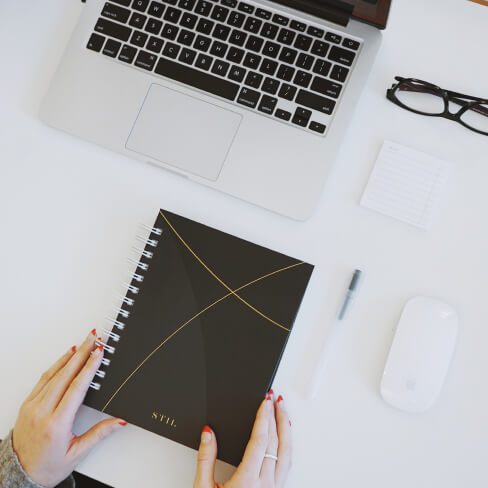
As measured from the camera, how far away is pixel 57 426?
0.67 m

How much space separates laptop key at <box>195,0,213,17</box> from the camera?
698 mm

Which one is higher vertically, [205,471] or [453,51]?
[453,51]

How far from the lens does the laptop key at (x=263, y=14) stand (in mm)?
695

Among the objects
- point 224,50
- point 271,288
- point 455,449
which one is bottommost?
point 455,449

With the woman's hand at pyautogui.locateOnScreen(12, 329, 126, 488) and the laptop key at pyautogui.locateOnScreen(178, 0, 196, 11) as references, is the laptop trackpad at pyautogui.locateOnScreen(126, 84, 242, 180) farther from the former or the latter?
the woman's hand at pyautogui.locateOnScreen(12, 329, 126, 488)

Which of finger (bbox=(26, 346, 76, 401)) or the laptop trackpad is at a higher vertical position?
the laptop trackpad

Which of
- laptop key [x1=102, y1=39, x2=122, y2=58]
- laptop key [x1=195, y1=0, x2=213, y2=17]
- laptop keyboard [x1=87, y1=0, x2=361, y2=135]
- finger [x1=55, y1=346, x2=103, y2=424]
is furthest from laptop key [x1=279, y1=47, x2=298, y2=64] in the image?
finger [x1=55, y1=346, x2=103, y2=424]

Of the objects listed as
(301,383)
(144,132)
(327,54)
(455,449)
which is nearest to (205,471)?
(301,383)

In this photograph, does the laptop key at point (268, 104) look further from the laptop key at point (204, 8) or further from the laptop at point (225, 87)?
the laptop key at point (204, 8)

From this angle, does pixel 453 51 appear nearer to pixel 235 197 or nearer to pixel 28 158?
pixel 235 197

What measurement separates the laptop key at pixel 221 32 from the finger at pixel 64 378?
0.42m

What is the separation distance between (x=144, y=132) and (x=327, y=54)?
249mm

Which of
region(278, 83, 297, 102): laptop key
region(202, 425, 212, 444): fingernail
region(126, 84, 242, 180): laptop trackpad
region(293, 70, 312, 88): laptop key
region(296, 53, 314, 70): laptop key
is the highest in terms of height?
region(296, 53, 314, 70): laptop key

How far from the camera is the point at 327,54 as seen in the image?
69 centimetres
